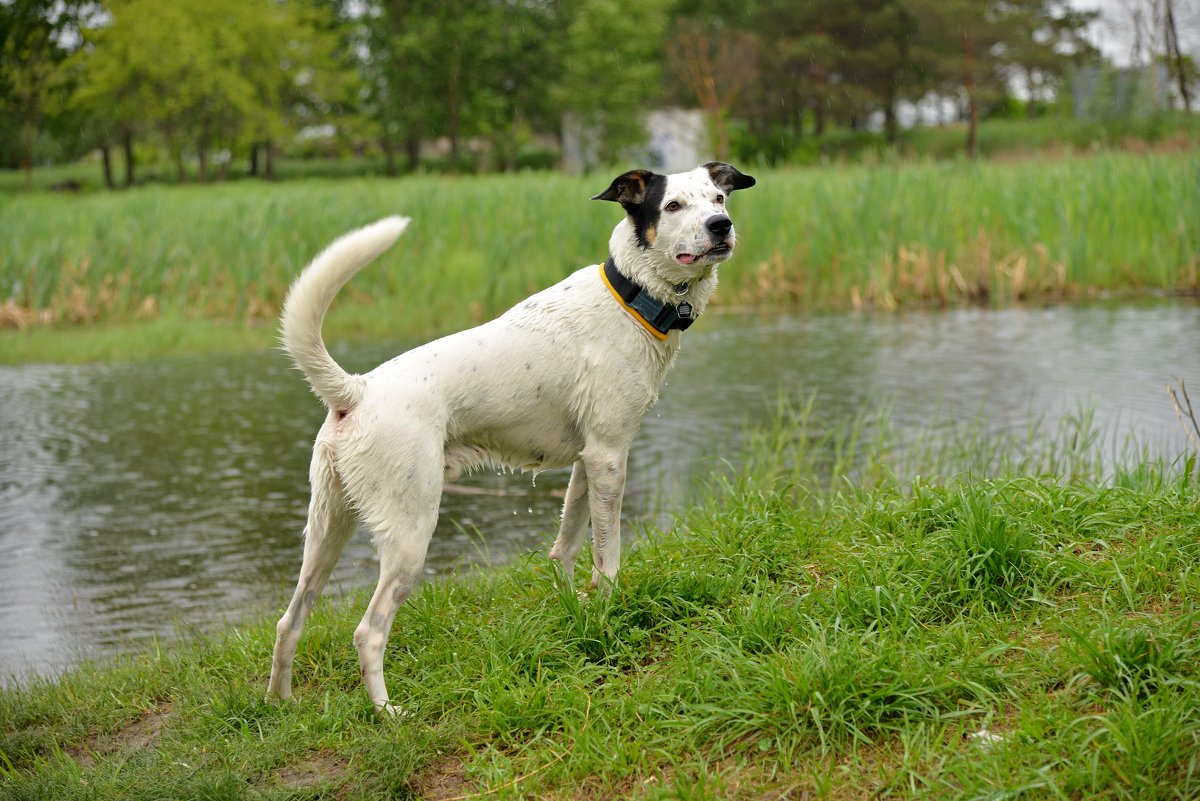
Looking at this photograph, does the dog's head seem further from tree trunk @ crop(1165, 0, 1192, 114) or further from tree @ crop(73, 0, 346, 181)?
tree @ crop(73, 0, 346, 181)

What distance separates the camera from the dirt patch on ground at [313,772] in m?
3.64

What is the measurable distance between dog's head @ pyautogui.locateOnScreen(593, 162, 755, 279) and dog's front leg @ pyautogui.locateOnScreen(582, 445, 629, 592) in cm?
76

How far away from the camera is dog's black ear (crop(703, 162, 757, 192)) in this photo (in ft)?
15.1

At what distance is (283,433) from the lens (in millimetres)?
10039

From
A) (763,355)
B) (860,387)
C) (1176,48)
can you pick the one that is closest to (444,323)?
(763,355)

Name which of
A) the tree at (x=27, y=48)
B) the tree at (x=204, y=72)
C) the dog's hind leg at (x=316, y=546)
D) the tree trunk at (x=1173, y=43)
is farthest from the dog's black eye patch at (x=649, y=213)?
the tree at (x=204, y=72)

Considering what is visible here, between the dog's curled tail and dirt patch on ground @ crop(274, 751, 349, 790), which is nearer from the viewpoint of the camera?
dirt patch on ground @ crop(274, 751, 349, 790)

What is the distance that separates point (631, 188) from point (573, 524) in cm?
141

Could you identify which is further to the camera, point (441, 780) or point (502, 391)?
point (502, 391)

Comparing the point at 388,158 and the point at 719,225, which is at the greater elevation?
the point at 388,158

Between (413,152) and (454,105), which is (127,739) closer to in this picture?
(454,105)

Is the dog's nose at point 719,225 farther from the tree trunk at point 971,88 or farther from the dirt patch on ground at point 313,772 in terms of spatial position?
the tree trunk at point 971,88

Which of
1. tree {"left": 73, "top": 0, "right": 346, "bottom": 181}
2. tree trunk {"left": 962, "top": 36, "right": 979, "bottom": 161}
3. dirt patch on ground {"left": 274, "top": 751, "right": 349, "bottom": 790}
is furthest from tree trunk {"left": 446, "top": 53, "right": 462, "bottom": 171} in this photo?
dirt patch on ground {"left": 274, "top": 751, "right": 349, "bottom": 790}

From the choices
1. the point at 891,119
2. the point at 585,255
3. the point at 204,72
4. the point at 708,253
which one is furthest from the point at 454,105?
the point at 708,253
